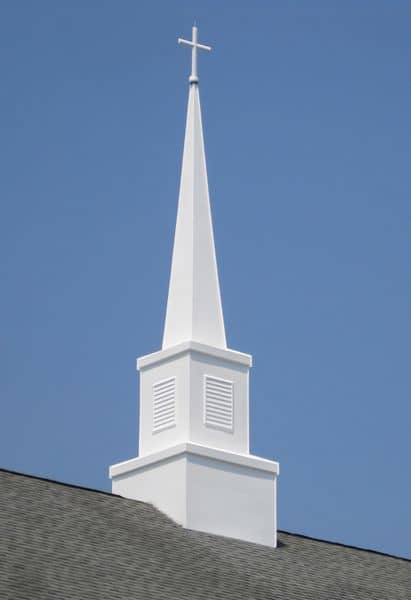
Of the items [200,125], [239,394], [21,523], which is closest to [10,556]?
[21,523]

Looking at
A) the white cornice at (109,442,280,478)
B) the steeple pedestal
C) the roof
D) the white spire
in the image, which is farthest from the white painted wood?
the roof

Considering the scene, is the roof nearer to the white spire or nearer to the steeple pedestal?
the steeple pedestal

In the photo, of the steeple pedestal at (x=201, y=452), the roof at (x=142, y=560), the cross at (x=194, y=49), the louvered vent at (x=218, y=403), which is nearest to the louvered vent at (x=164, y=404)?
the steeple pedestal at (x=201, y=452)

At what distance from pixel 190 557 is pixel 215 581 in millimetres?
1353

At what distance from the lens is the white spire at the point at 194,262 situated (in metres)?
39.7

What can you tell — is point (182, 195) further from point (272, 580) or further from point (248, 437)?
point (272, 580)

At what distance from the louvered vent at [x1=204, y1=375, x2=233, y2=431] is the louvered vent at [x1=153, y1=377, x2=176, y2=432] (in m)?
0.66

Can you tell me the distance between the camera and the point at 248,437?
130 feet

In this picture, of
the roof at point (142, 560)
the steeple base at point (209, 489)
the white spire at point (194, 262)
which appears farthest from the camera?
the white spire at point (194, 262)

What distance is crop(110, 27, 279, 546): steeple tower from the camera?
126ft

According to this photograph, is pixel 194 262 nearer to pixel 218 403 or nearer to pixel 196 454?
pixel 218 403

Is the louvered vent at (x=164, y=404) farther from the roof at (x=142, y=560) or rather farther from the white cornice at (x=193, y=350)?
the roof at (x=142, y=560)

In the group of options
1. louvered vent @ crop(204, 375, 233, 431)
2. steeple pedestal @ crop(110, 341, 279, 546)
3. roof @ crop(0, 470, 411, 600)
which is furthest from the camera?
louvered vent @ crop(204, 375, 233, 431)

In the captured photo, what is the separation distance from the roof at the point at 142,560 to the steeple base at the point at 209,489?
0.36 meters
